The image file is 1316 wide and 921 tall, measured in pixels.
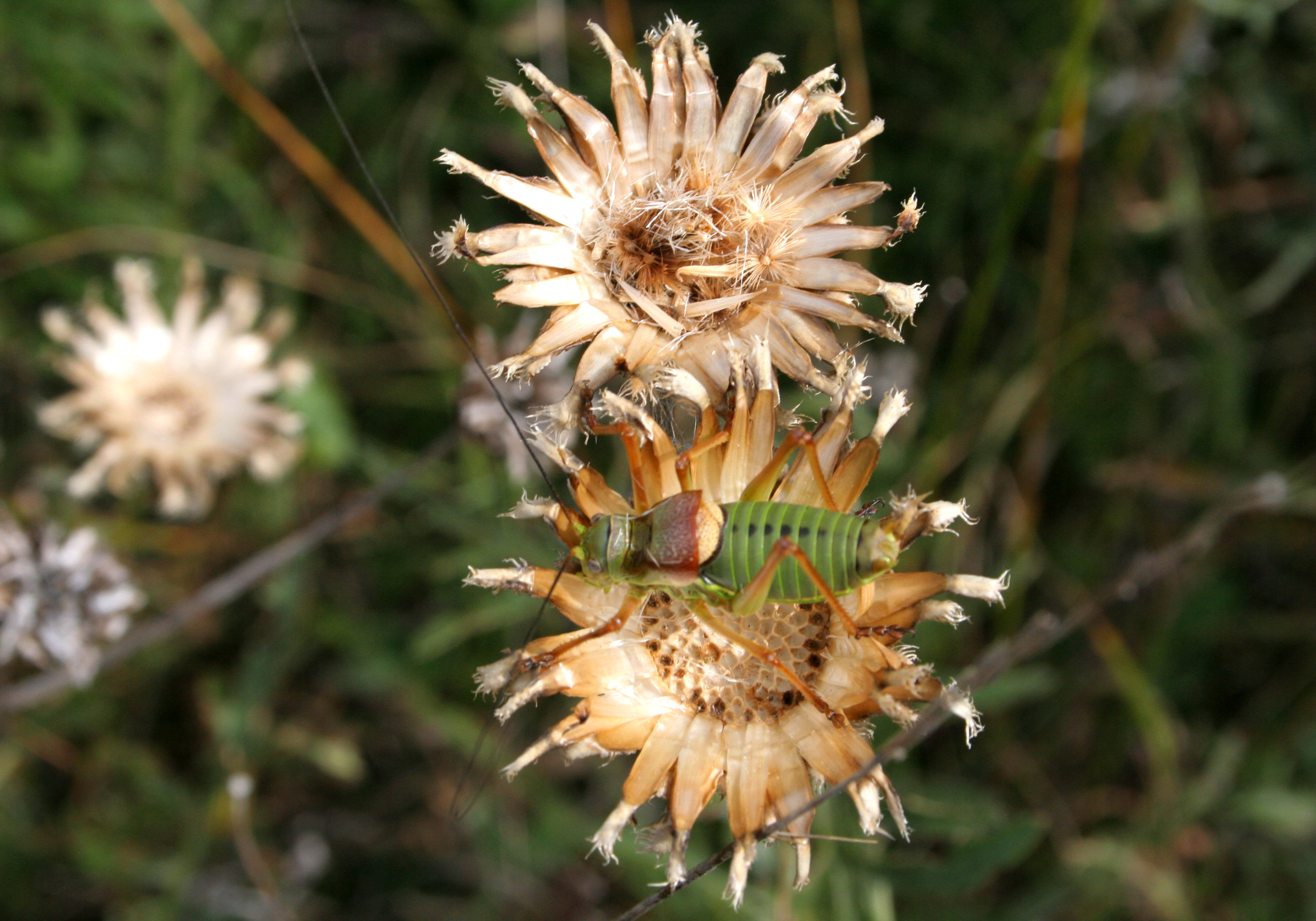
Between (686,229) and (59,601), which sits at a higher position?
(686,229)

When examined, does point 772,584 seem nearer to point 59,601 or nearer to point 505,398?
point 505,398

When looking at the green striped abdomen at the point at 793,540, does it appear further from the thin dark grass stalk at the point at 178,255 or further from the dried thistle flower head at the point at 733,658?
the thin dark grass stalk at the point at 178,255

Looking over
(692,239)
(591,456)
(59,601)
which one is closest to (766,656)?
(692,239)

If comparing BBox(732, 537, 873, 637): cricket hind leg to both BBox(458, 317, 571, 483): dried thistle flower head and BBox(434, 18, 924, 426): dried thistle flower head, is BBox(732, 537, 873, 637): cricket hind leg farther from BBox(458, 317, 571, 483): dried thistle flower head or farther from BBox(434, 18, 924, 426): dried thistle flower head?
BBox(458, 317, 571, 483): dried thistle flower head

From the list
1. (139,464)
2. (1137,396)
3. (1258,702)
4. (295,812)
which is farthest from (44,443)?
(1258,702)

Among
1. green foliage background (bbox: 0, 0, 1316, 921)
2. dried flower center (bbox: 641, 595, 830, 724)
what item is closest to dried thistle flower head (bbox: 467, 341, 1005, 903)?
dried flower center (bbox: 641, 595, 830, 724)

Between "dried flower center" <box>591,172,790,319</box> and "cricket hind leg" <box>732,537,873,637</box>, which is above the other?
"dried flower center" <box>591,172,790,319</box>
